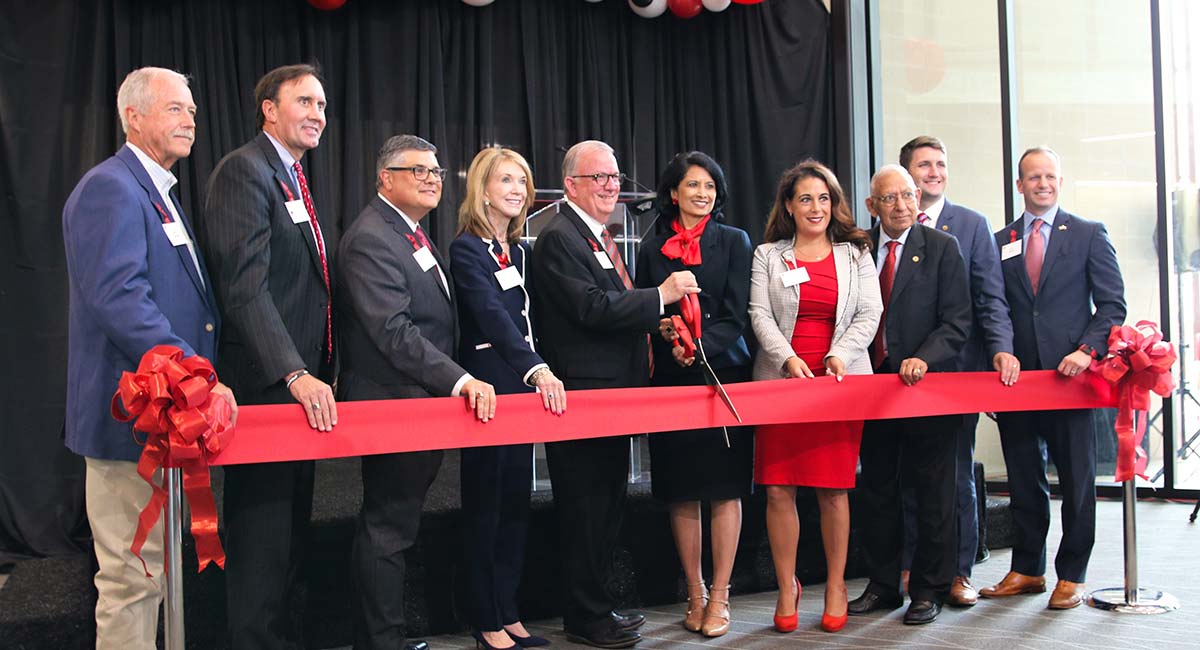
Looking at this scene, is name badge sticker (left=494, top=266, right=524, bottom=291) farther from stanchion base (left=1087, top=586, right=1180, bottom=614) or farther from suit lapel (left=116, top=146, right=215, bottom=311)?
stanchion base (left=1087, top=586, right=1180, bottom=614)

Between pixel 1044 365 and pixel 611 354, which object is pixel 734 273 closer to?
pixel 611 354

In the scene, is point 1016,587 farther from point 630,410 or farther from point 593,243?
point 593,243

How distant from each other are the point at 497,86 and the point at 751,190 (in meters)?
1.80

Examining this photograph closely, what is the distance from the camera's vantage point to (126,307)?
2.58 m

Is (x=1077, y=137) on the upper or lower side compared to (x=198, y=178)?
upper

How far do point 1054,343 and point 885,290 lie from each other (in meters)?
0.69

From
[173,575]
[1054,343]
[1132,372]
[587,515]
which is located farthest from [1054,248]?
[173,575]

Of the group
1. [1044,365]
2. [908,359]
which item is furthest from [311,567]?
[1044,365]

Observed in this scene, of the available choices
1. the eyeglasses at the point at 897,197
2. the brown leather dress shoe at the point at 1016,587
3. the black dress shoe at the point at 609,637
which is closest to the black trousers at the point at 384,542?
the black dress shoe at the point at 609,637

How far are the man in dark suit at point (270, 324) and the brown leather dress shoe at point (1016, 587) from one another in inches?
103

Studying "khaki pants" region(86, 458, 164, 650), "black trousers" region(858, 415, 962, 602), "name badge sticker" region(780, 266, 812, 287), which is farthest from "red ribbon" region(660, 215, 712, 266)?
"khaki pants" region(86, 458, 164, 650)

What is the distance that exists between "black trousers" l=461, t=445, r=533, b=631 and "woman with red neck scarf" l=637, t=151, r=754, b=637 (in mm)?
517

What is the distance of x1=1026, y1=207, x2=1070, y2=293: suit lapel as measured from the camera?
4078mm

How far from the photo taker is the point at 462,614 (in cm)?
353
